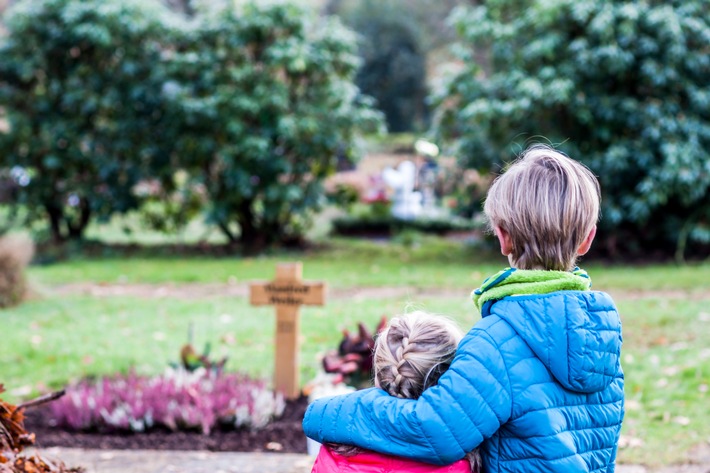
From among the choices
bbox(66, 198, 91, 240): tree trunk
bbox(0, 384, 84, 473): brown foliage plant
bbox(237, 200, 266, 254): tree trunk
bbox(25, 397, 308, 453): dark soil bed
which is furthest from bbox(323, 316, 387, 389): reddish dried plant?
bbox(66, 198, 91, 240): tree trunk

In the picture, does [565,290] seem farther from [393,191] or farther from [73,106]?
[393,191]

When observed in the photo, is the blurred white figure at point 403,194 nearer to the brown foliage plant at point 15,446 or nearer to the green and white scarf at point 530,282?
→ the brown foliage plant at point 15,446

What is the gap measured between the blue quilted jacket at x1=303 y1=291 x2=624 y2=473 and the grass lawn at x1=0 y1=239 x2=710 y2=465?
2554 mm

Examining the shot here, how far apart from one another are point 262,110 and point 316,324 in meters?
5.62

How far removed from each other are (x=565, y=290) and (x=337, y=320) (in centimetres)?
585

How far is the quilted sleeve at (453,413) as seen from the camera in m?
1.96

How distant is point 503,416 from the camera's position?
200cm

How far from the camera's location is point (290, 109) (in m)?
12.9

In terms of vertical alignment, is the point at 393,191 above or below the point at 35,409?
above

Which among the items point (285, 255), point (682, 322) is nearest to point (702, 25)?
point (682, 322)

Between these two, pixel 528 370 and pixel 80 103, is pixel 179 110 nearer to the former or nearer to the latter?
pixel 80 103

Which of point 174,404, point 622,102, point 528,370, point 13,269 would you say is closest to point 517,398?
point 528,370

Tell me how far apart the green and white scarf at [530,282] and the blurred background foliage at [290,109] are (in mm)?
9319

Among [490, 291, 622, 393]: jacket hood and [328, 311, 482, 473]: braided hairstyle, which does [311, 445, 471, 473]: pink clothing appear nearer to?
[328, 311, 482, 473]: braided hairstyle
